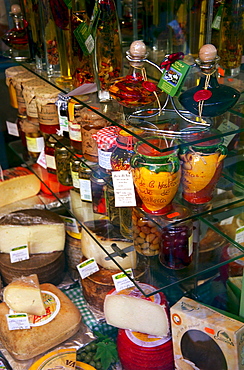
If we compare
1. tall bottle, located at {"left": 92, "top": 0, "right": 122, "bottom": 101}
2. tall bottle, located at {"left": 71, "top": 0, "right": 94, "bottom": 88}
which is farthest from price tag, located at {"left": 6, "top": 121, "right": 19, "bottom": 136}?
tall bottle, located at {"left": 92, "top": 0, "right": 122, "bottom": 101}

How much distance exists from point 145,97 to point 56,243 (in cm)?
105

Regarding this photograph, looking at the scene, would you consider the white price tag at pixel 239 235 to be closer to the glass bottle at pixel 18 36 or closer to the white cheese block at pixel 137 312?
the white cheese block at pixel 137 312

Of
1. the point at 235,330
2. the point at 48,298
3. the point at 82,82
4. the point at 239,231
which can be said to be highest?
the point at 82,82

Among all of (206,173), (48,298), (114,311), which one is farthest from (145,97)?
(48,298)

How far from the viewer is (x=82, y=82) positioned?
4.96ft

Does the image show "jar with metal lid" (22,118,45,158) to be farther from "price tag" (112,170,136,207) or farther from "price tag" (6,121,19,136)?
"price tag" (112,170,136,207)

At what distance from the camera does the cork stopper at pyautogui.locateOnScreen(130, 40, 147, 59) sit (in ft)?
3.65

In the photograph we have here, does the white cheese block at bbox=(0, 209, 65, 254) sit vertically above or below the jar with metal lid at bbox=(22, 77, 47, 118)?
below

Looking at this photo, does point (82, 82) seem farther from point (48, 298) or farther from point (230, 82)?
point (48, 298)

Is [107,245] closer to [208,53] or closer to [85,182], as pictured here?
[85,182]

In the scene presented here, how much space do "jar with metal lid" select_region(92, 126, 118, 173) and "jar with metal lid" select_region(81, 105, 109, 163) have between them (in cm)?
5

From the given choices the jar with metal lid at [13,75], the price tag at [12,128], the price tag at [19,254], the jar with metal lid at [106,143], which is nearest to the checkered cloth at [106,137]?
the jar with metal lid at [106,143]

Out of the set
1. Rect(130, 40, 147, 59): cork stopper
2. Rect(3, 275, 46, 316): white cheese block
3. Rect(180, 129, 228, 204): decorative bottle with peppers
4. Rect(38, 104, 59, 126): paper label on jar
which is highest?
Rect(130, 40, 147, 59): cork stopper

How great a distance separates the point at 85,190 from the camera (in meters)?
1.69
